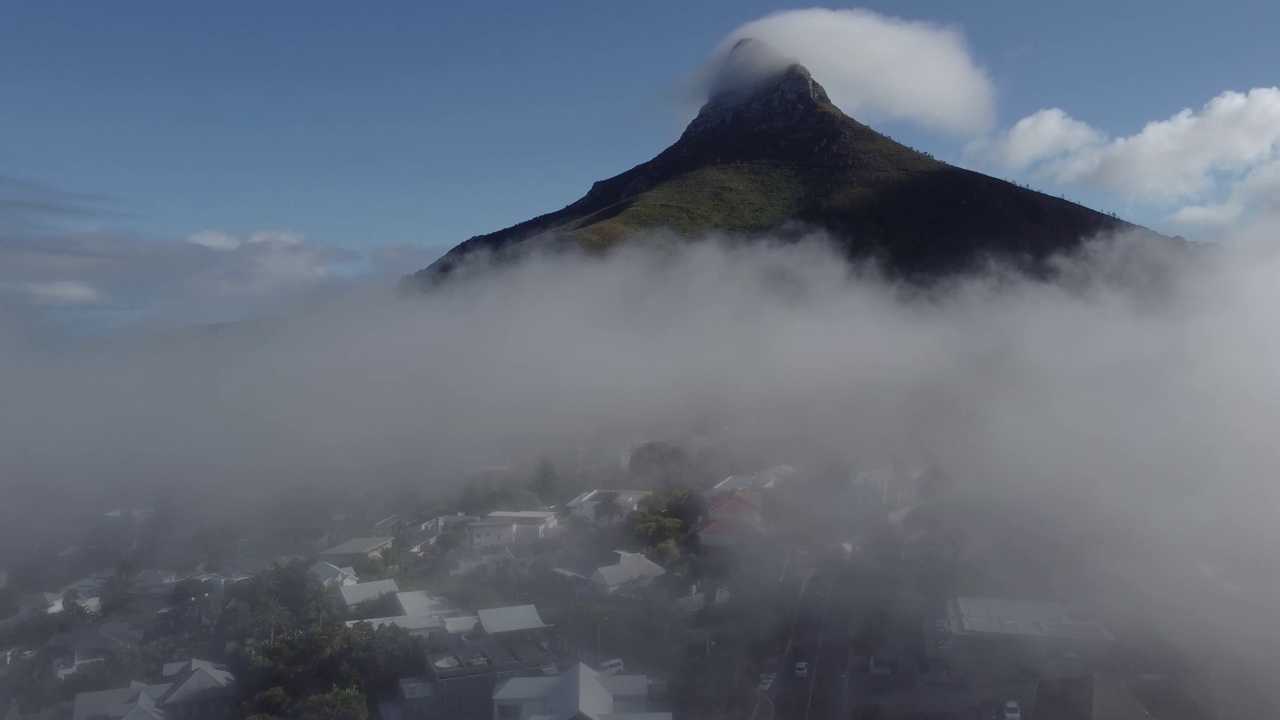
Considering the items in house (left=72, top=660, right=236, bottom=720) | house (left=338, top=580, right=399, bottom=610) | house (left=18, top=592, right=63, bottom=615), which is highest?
house (left=338, top=580, right=399, bottom=610)

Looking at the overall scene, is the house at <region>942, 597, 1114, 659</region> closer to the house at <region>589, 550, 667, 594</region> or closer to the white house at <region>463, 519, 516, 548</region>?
the house at <region>589, 550, 667, 594</region>

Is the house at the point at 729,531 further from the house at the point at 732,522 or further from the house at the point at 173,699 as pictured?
the house at the point at 173,699

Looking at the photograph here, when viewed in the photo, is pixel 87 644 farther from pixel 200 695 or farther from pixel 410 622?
pixel 410 622

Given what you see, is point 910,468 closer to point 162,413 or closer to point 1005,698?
point 1005,698

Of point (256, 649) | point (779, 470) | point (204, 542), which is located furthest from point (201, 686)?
point (779, 470)

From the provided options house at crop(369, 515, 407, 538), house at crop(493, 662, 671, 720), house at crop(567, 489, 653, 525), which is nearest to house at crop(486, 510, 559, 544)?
house at crop(567, 489, 653, 525)

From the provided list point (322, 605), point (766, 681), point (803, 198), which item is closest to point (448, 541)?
point (322, 605)
